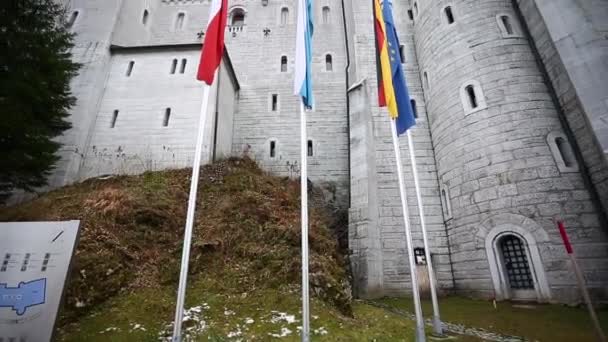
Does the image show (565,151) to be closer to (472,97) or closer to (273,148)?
(472,97)

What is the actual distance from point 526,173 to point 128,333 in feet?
37.1

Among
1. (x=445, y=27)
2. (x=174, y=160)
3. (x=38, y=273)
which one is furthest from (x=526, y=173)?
(x=174, y=160)

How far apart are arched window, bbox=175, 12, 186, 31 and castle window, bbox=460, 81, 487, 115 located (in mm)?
18235

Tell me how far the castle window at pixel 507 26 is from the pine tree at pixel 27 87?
16.7 meters

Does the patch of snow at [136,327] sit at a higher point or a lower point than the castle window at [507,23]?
lower

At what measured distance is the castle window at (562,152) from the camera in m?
9.05

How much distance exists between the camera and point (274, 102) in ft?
56.9

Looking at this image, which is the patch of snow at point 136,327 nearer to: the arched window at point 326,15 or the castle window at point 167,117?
the castle window at point 167,117

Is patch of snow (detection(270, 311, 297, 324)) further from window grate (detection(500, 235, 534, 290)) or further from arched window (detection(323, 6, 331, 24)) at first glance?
arched window (detection(323, 6, 331, 24))

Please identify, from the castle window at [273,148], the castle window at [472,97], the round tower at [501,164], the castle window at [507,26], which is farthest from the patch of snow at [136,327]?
the castle window at [507,26]

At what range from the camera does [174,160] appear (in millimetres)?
13250

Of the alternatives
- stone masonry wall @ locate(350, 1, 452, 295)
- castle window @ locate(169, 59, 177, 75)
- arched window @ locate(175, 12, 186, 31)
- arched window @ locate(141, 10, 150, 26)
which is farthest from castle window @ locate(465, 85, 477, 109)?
arched window @ locate(141, 10, 150, 26)

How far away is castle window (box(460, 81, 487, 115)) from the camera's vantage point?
35.3 feet

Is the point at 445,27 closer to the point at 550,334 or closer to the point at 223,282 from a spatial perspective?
the point at 550,334
